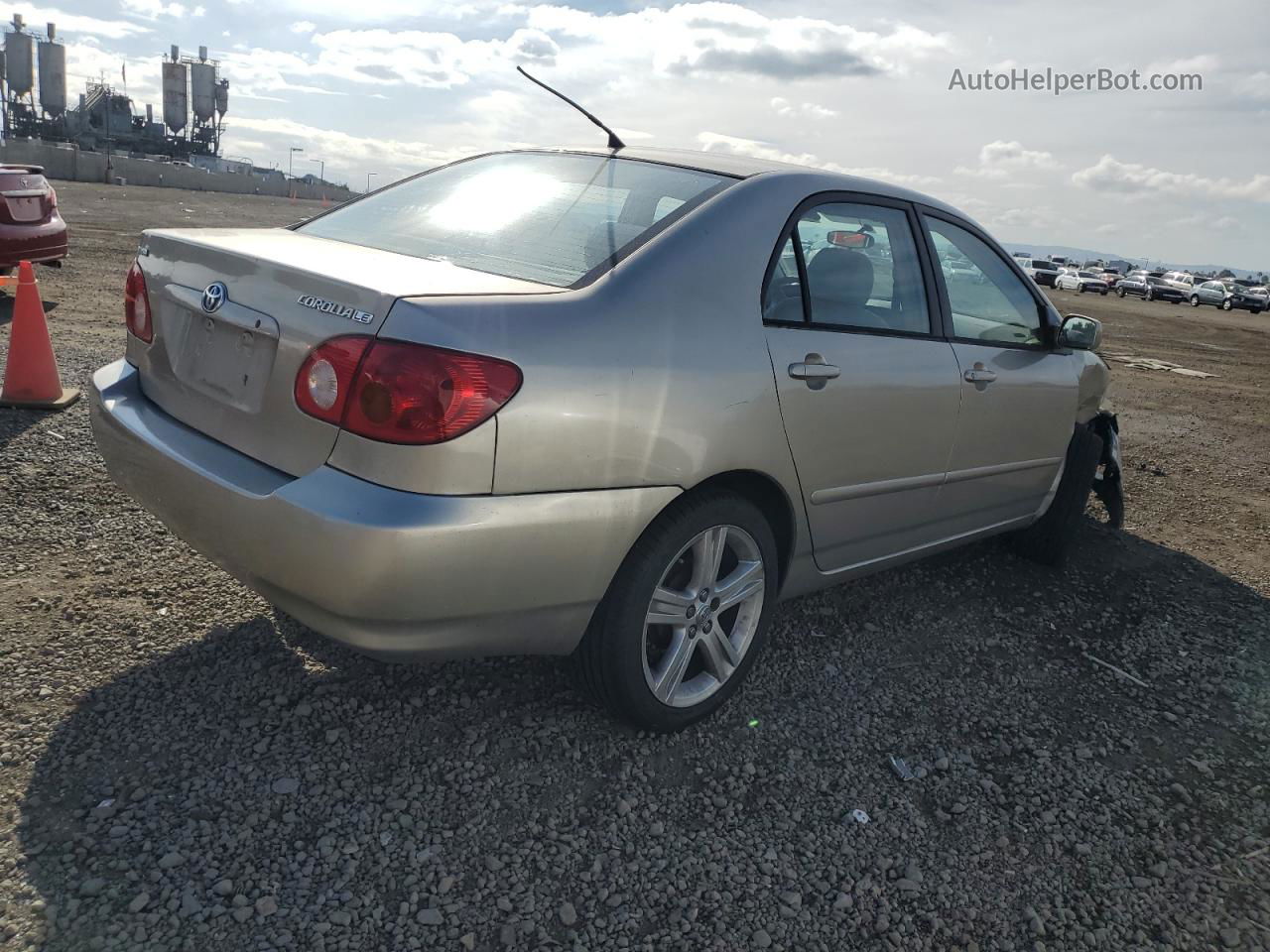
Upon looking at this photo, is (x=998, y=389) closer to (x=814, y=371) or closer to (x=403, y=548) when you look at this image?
(x=814, y=371)

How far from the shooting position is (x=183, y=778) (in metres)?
2.43

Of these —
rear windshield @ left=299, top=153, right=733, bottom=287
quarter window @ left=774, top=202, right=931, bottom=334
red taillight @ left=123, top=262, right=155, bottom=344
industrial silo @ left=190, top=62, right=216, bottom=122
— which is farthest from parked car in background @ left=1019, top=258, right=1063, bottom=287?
industrial silo @ left=190, top=62, right=216, bottom=122

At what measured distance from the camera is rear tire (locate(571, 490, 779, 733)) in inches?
101

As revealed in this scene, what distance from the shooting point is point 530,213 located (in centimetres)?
289

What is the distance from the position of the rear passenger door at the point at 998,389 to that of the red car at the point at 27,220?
8.26 m

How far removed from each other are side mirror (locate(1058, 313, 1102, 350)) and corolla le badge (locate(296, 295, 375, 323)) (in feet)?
10.2

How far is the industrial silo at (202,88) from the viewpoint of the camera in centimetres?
7444

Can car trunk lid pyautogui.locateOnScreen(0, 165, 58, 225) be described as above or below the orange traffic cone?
above

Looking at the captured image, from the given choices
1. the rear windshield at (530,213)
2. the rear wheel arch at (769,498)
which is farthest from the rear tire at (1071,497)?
the rear windshield at (530,213)

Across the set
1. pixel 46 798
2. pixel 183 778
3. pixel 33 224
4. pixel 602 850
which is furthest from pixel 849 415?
pixel 33 224

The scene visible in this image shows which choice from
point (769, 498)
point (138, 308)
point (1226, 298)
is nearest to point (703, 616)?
point (769, 498)

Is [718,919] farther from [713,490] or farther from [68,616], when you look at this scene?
[68,616]

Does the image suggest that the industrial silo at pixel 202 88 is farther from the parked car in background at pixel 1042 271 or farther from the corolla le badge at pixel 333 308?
Answer: the corolla le badge at pixel 333 308

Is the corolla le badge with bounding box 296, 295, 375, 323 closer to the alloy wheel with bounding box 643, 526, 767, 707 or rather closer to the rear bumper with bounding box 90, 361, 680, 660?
the rear bumper with bounding box 90, 361, 680, 660
